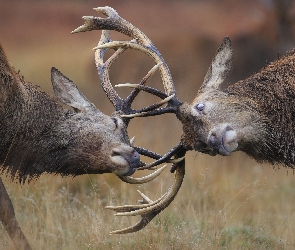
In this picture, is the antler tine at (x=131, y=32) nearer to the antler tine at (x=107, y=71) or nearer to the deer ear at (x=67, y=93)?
the antler tine at (x=107, y=71)

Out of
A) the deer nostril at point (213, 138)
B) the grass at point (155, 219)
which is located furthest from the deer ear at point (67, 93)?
the deer nostril at point (213, 138)

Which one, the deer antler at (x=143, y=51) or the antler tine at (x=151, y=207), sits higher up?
the deer antler at (x=143, y=51)

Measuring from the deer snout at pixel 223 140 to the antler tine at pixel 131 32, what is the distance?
665 mm

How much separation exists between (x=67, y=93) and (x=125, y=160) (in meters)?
0.86

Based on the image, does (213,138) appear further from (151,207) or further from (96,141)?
(96,141)

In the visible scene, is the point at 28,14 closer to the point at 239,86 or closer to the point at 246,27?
the point at 246,27

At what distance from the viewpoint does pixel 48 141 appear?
7328 mm

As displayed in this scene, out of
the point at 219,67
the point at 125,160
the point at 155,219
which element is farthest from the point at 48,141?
the point at 219,67

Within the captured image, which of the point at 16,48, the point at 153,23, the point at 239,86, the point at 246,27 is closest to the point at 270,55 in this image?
the point at 246,27

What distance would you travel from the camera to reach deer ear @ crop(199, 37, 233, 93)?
7.43 meters

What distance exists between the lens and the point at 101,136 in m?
7.32

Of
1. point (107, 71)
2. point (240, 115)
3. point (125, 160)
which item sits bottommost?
point (125, 160)

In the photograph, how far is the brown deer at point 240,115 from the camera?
6969mm

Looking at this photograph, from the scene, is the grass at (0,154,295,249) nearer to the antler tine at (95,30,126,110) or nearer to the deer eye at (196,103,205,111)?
the antler tine at (95,30,126,110)
